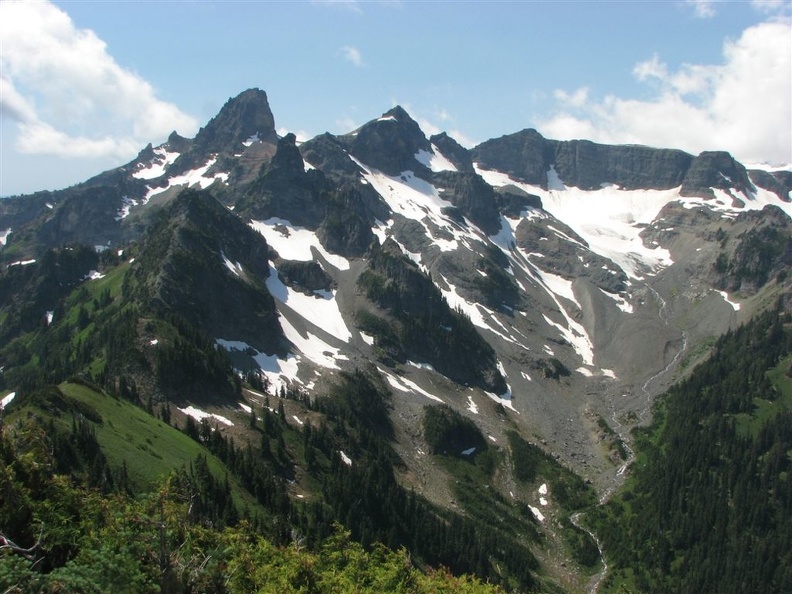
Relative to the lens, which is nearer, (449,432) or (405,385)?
(449,432)

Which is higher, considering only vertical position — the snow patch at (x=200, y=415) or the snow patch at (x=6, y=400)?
the snow patch at (x=200, y=415)

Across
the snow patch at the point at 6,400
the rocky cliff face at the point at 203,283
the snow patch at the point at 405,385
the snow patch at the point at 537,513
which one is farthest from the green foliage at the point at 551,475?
the snow patch at the point at 6,400

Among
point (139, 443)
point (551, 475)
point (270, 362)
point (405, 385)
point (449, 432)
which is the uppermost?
point (405, 385)

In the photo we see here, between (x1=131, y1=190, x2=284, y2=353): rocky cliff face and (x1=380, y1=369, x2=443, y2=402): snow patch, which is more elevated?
(x1=131, y1=190, x2=284, y2=353): rocky cliff face

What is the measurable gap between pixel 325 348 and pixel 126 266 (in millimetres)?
72068

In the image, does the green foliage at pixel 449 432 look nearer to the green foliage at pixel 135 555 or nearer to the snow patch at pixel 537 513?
the snow patch at pixel 537 513

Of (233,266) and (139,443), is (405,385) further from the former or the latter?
(139,443)

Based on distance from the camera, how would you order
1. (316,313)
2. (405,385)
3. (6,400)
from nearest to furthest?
(6,400) → (405,385) → (316,313)

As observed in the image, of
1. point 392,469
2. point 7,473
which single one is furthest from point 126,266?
point 7,473

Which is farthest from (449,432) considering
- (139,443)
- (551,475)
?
(139,443)

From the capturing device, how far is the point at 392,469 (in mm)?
126812

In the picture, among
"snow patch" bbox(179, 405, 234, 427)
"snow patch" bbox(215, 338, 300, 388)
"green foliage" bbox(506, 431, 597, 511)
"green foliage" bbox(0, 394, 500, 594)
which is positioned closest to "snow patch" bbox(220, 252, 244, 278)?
"snow patch" bbox(215, 338, 300, 388)

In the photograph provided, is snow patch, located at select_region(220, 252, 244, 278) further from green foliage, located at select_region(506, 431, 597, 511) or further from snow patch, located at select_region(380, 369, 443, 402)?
green foliage, located at select_region(506, 431, 597, 511)

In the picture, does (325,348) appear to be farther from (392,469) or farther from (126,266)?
(126,266)
